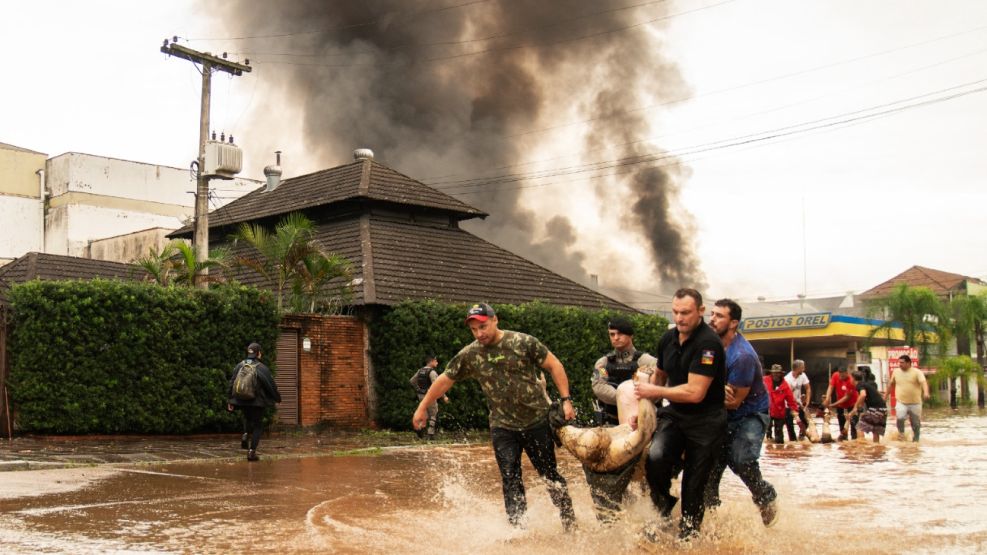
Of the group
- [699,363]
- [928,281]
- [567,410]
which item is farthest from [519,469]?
[928,281]

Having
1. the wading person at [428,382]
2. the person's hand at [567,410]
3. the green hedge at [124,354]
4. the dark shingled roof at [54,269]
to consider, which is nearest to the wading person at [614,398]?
the person's hand at [567,410]

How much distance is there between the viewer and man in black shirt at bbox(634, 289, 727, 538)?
7.23 meters

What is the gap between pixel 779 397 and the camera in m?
20.2

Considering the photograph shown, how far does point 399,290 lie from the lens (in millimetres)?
24406

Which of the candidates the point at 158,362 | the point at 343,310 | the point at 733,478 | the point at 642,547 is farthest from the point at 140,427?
the point at 642,547

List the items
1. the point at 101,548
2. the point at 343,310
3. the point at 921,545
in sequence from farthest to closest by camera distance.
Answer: the point at 343,310 → the point at 921,545 → the point at 101,548

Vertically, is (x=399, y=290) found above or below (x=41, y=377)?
above

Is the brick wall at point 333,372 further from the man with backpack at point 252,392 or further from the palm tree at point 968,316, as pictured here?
the palm tree at point 968,316

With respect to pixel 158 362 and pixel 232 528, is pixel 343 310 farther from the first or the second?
→ pixel 232 528

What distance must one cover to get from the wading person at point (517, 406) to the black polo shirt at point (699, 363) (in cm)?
91

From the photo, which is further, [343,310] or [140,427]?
[343,310]

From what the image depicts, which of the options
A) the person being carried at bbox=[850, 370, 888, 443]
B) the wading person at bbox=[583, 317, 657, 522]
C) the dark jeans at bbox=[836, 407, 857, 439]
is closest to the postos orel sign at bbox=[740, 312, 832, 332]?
the dark jeans at bbox=[836, 407, 857, 439]

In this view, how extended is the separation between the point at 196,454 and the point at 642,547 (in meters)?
10.4

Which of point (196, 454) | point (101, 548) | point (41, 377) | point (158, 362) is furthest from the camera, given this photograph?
point (158, 362)
